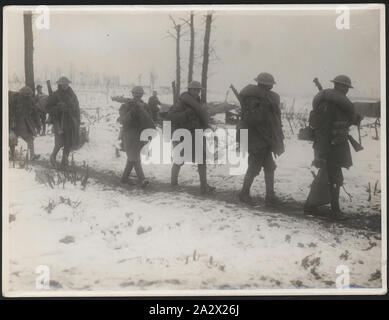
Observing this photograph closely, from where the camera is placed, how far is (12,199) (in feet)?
14.3

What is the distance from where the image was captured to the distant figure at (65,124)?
4.43m

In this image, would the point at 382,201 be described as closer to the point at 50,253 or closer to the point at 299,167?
the point at 299,167

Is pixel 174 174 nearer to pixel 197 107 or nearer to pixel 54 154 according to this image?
pixel 197 107

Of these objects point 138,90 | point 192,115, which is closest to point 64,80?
point 138,90

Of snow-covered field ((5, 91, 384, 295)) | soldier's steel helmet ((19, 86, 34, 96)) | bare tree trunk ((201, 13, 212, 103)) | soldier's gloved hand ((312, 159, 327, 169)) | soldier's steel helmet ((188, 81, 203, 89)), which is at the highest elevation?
bare tree trunk ((201, 13, 212, 103))

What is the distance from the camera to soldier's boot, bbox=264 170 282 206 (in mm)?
4398

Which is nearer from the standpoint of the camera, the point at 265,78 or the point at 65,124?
the point at 265,78

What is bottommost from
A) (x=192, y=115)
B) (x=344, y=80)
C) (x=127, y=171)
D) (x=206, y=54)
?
(x=127, y=171)

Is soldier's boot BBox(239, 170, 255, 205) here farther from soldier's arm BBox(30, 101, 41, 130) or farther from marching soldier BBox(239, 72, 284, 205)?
soldier's arm BBox(30, 101, 41, 130)

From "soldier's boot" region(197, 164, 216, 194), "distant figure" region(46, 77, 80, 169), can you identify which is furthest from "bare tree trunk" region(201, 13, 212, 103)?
"distant figure" region(46, 77, 80, 169)

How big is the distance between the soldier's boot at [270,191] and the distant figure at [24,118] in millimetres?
2414

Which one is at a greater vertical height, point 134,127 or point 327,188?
point 134,127

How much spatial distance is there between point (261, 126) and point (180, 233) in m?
1.39

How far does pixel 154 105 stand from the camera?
4.43 m
